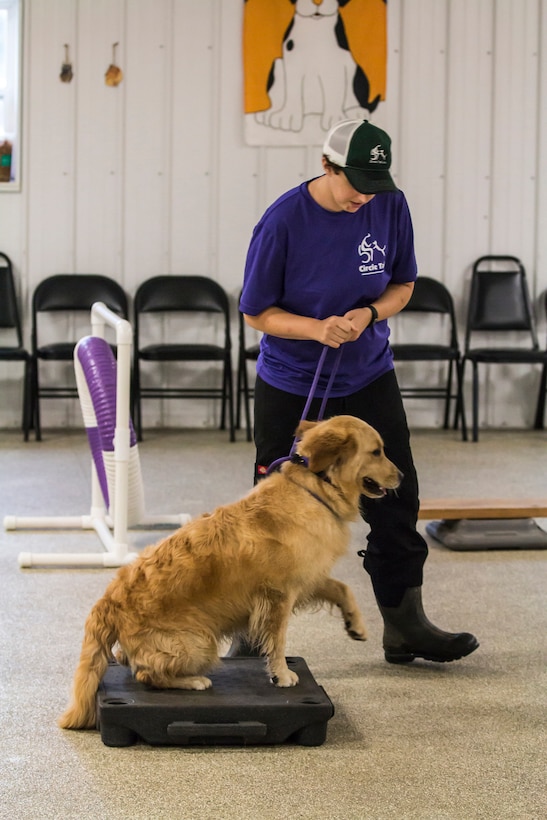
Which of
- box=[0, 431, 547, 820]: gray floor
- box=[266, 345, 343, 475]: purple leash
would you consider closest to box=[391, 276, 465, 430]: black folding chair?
box=[0, 431, 547, 820]: gray floor

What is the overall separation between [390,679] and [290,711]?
609 millimetres

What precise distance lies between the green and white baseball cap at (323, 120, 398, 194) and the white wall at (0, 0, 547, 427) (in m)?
5.33

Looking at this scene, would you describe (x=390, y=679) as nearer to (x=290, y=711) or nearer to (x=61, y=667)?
(x=290, y=711)

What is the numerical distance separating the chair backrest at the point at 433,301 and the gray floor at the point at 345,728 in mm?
3487

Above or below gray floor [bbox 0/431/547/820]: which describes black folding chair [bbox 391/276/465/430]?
above

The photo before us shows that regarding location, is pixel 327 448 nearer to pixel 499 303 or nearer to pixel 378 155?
pixel 378 155

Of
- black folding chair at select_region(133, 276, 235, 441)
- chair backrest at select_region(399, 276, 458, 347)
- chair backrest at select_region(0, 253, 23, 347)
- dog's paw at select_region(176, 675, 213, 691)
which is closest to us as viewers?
dog's paw at select_region(176, 675, 213, 691)

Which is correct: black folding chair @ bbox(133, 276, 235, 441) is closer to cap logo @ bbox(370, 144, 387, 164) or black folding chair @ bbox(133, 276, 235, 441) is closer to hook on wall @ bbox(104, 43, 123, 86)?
hook on wall @ bbox(104, 43, 123, 86)

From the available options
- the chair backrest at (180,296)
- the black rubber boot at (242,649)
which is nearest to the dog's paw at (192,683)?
the black rubber boot at (242,649)

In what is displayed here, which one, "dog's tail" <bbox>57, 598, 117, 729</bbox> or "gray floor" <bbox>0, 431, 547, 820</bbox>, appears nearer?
"gray floor" <bbox>0, 431, 547, 820</bbox>

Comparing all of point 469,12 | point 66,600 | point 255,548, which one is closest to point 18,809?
point 255,548

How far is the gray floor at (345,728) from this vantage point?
214 centimetres

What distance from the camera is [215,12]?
25.5ft

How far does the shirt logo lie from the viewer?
2809 millimetres
